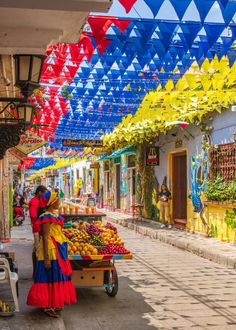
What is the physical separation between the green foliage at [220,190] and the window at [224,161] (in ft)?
0.67

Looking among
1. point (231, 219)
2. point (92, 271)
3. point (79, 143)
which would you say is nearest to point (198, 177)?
point (231, 219)

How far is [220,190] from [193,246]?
1.79 m

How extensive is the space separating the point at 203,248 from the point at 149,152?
8.53m

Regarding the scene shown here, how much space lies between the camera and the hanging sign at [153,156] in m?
21.6

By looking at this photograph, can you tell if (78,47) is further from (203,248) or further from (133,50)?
(203,248)

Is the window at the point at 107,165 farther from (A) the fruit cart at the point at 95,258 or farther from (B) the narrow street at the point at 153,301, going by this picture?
(A) the fruit cart at the point at 95,258

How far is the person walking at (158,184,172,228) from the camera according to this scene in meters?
19.9

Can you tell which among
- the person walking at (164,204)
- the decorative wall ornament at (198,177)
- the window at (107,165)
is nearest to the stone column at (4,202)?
the decorative wall ornament at (198,177)

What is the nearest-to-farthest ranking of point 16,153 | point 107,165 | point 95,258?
point 95,258 → point 16,153 → point 107,165

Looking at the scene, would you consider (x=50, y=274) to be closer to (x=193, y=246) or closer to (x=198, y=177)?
(x=193, y=246)

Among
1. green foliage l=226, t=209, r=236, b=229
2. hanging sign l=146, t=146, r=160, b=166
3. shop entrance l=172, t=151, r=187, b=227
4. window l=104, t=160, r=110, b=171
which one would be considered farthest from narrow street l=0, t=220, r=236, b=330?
window l=104, t=160, r=110, b=171

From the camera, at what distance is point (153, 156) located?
853 inches

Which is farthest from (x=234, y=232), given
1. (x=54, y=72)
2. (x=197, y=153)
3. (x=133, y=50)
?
(x=133, y=50)

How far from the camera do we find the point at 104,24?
23.0ft
